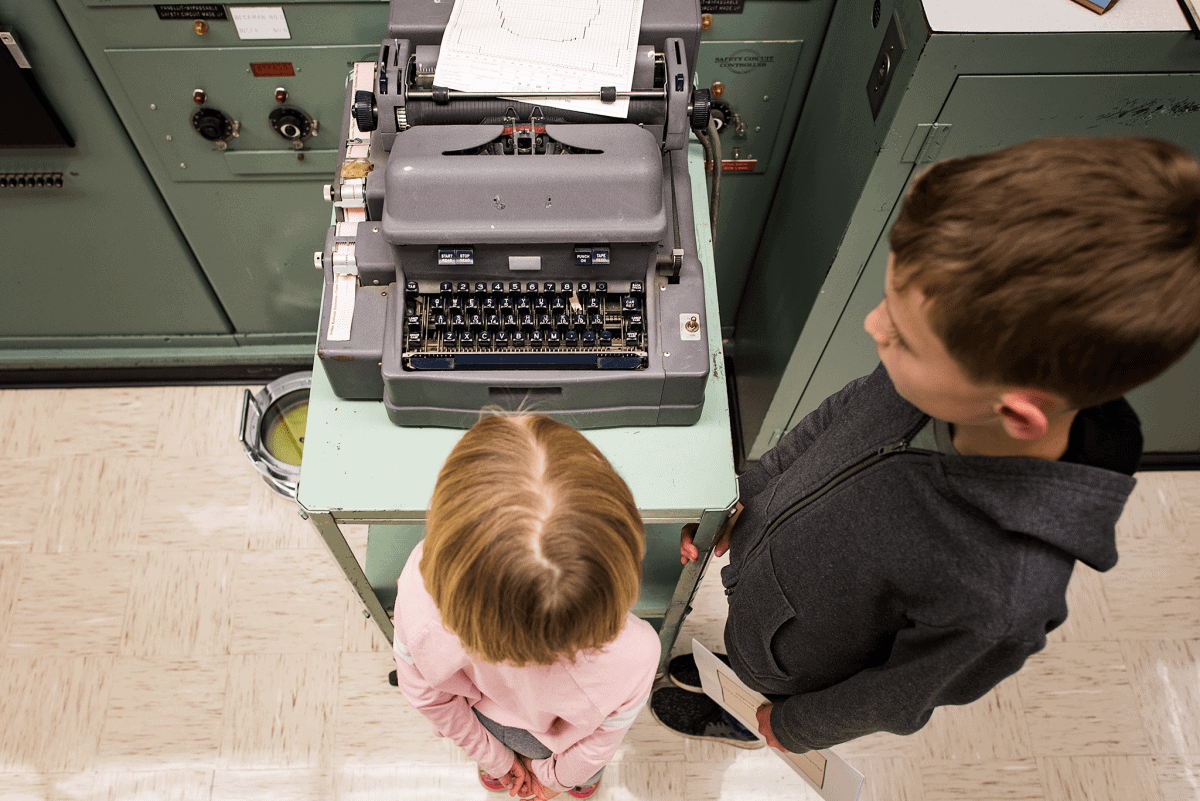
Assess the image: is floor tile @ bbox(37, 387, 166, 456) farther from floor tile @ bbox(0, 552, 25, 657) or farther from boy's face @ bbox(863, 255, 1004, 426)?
boy's face @ bbox(863, 255, 1004, 426)

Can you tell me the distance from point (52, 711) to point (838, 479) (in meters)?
1.97

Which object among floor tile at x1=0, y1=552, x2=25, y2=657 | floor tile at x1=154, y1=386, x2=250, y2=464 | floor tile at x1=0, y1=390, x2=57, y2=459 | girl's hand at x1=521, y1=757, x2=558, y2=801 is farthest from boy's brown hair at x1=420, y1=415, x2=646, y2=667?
floor tile at x1=0, y1=390, x2=57, y2=459

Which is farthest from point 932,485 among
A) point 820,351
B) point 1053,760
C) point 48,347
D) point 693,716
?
point 48,347

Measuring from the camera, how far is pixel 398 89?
4.02 feet

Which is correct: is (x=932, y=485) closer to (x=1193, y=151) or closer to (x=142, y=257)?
(x=1193, y=151)

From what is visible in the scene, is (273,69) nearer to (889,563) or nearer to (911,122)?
(911,122)

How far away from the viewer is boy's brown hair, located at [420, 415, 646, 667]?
2.68 ft

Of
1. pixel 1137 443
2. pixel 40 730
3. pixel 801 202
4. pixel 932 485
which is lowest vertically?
pixel 40 730

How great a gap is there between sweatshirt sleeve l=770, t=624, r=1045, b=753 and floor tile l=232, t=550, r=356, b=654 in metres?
1.24

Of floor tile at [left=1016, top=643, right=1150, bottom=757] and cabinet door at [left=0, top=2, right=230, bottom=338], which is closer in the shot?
cabinet door at [left=0, top=2, right=230, bottom=338]

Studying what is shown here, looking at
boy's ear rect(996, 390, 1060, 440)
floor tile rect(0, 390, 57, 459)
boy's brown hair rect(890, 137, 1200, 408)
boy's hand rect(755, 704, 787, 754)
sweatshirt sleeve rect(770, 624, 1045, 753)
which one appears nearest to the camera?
boy's brown hair rect(890, 137, 1200, 408)

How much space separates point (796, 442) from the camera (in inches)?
51.9

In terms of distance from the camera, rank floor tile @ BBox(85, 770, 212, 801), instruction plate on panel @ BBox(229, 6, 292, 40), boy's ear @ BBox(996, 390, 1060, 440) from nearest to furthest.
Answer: boy's ear @ BBox(996, 390, 1060, 440)
instruction plate on panel @ BBox(229, 6, 292, 40)
floor tile @ BBox(85, 770, 212, 801)

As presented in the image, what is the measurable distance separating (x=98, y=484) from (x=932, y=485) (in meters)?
2.23
